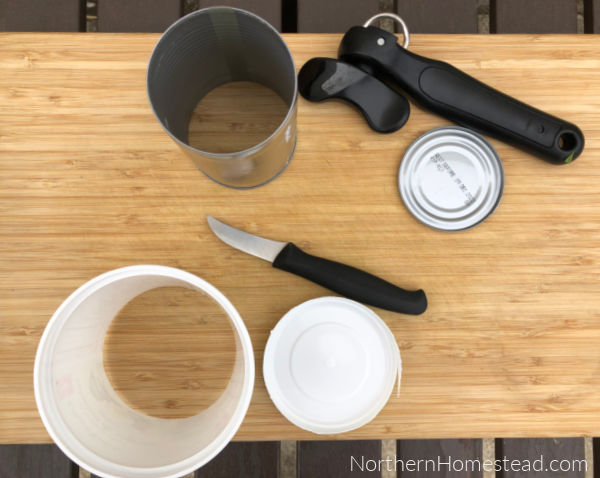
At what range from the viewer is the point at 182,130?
0.49 m

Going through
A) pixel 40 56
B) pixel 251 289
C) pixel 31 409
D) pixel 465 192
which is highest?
pixel 40 56

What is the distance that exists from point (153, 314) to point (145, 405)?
0.10 m

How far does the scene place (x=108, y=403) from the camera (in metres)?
0.48

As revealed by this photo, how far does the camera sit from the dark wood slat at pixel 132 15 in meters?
0.62

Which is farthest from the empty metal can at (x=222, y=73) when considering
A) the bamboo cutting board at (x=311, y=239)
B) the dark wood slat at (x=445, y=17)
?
the dark wood slat at (x=445, y=17)

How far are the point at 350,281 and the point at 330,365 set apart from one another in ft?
0.31

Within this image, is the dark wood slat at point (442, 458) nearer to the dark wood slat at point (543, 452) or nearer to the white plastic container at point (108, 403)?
the dark wood slat at point (543, 452)

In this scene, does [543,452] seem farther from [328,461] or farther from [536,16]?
[536,16]

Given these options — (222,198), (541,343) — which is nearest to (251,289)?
(222,198)

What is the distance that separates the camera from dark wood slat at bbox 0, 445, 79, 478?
0.66 m

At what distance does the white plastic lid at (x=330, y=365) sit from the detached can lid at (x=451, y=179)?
136 millimetres

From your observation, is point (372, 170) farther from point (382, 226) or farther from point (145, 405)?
point (145, 405)

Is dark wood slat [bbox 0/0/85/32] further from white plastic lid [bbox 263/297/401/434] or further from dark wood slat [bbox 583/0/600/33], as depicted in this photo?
dark wood slat [bbox 583/0/600/33]

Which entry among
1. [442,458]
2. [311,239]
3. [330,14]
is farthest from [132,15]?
[442,458]
